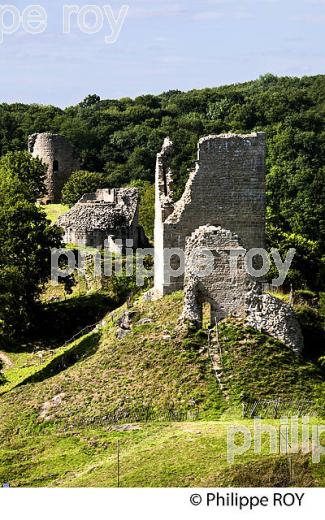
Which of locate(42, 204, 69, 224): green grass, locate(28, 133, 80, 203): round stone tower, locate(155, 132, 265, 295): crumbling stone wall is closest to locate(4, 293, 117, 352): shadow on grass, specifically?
locate(155, 132, 265, 295): crumbling stone wall

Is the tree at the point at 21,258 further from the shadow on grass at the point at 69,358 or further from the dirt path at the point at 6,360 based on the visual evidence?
the shadow on grass at the point at 69,358

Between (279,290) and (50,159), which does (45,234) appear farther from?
(50,159)

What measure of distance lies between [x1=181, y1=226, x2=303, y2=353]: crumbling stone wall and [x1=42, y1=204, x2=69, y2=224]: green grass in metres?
35.4

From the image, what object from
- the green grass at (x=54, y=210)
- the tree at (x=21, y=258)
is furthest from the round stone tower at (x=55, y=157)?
the tree at (x=21, y=258)

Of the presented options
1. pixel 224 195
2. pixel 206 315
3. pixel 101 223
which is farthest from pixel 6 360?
pixel 206 315

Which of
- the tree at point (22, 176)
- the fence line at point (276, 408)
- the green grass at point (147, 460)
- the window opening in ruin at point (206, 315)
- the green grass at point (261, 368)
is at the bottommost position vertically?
the green grass at point (147, 460)

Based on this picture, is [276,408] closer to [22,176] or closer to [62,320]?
[62,320]

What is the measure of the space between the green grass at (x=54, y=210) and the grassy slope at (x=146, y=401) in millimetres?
32179

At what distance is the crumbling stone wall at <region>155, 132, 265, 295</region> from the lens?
4078 cm

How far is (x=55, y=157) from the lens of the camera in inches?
3482

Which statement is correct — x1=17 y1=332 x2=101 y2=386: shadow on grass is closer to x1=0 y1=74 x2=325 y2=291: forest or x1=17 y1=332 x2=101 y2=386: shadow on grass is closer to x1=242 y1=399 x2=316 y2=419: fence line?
x1=242 y1=399 x2=316 y2=419: fence line

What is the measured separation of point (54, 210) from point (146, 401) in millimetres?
42279

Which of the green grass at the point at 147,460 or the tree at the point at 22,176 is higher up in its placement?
the tree at the point at 22,176

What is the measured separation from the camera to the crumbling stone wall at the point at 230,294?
122ft
